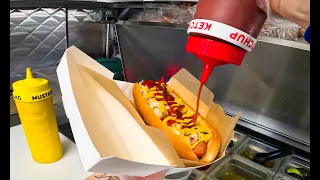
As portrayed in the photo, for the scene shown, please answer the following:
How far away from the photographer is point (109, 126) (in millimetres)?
773

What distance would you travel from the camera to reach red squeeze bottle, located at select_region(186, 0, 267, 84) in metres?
0.55

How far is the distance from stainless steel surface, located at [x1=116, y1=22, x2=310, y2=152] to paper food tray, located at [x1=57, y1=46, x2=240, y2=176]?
0.68 feet

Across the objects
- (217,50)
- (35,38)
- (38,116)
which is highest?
(217,50)

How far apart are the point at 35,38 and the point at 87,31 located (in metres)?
0.32

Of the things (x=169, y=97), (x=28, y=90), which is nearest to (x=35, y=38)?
(x=28, y=90)

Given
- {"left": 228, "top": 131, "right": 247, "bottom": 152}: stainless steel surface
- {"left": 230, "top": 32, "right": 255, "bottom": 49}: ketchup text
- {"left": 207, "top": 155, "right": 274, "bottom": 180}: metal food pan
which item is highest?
{"left": 230, "top": 32, "right": 255, "bottom": 49}: ketchup text

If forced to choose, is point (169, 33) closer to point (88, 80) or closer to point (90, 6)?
point (88, 80)

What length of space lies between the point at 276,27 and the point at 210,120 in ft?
1.19

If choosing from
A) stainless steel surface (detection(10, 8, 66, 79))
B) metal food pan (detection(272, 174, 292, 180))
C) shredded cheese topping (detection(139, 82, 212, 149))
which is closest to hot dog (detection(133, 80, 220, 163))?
shredded cheese topping (detection(139, 82, 212, 149))

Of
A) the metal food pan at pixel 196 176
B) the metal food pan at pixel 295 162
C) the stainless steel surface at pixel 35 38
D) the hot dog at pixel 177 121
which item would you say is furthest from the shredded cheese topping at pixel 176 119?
the stainless steel surface at pixel 35 38

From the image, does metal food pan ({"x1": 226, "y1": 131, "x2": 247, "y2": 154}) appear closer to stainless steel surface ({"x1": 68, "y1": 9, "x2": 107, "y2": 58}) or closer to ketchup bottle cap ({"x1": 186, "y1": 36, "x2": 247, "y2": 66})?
ketchup bottle cap ({"x1": 186, "y1": 36, "x2": 247, "y2": 66})

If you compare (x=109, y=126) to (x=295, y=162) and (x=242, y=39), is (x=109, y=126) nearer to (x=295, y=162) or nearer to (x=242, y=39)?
(x=242, y=39)

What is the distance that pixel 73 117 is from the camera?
2.31ft
